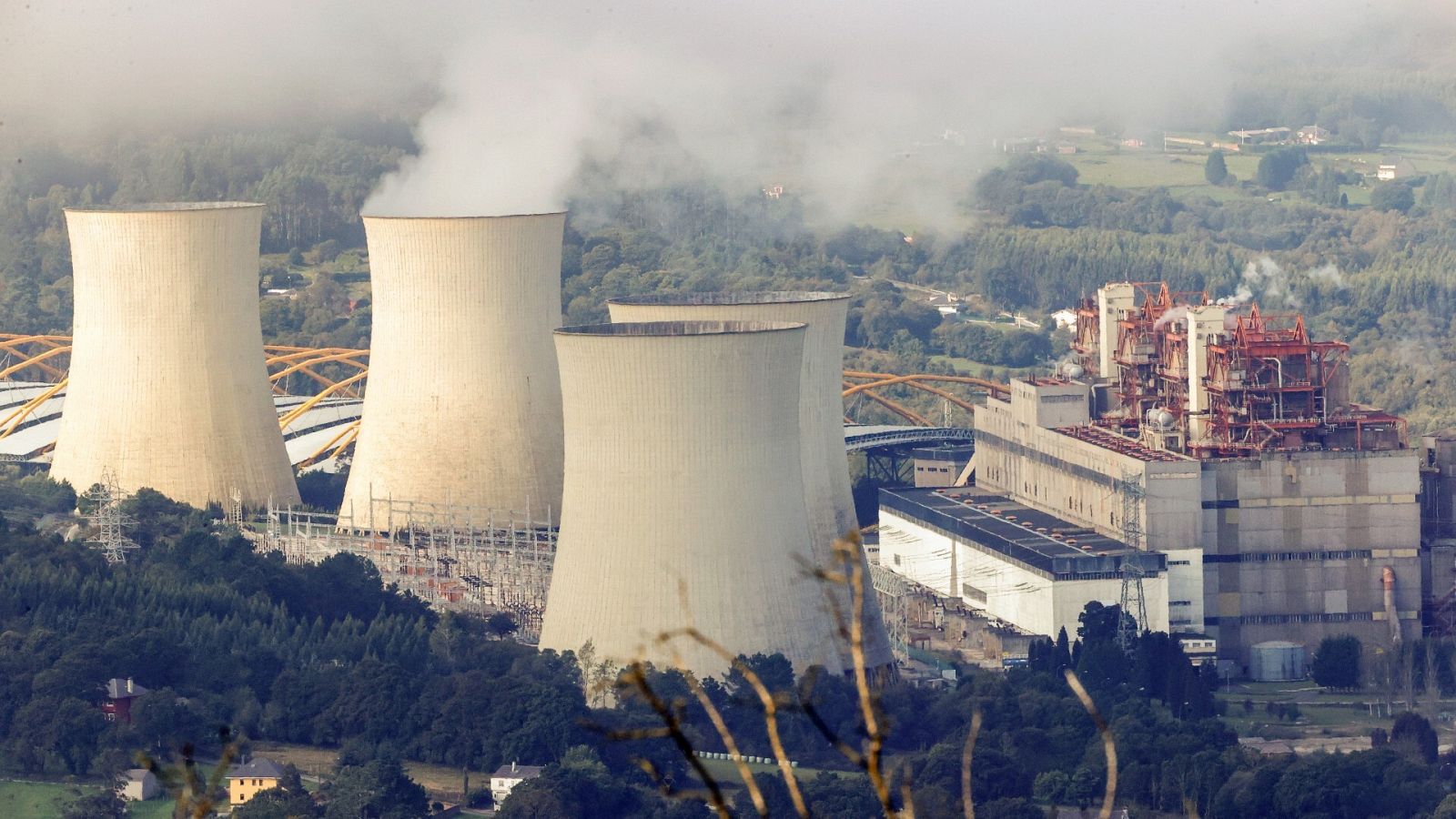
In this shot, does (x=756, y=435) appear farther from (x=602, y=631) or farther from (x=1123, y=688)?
(x=1123, y=688)

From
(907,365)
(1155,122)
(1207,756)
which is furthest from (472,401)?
(1155,122)

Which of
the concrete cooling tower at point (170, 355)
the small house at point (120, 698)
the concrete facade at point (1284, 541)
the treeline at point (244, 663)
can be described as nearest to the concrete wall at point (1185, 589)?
the concrete facade at point (1284, 541)

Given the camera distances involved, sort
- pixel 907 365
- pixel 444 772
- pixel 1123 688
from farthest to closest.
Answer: pixel 907 365, pixel 1123 688, pixel 444 772

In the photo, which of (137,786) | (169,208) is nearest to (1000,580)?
(169,208)

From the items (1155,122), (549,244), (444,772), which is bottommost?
(444,772)

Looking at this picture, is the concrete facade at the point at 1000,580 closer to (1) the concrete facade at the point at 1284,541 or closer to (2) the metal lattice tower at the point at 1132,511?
(2) the metal lattice tower at the point at 1132,511

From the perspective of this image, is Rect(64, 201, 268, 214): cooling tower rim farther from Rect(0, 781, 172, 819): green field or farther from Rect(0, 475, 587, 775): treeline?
Rect(0, 781, 172, 819): green field
